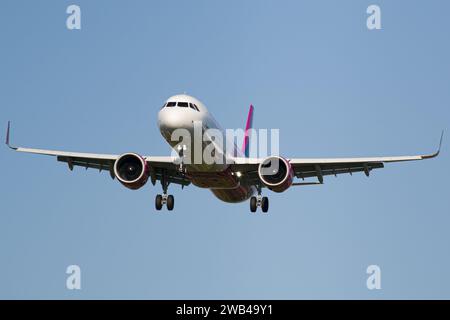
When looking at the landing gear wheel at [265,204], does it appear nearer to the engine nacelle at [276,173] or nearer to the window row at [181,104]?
the engine nacelle at [276,173]

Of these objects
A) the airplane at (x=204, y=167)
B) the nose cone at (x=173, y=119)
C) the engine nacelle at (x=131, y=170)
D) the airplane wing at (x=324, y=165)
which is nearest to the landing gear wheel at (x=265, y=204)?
the airplane at (x=204, y=167)

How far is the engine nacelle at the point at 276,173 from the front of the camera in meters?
46.4

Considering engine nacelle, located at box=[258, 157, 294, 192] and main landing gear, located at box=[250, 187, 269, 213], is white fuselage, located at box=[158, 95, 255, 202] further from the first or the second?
engine nacelle, located at box=[258, 157, 294, 192]

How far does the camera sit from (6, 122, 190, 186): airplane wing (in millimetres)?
47875

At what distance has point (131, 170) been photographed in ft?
155

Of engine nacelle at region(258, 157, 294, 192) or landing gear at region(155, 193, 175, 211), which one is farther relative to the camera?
landing gear at region(155, 193, 175, 211)

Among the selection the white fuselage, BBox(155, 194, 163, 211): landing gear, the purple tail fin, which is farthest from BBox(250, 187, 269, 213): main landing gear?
the purple tail fin

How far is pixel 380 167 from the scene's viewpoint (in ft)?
159

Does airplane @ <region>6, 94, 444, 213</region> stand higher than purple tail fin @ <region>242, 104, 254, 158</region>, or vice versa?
purple tail fin @ <region>242, 104, 254, 158</region>

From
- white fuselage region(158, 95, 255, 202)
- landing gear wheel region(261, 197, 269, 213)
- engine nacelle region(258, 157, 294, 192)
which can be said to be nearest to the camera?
white fuselage region(158, 95, 255, 202)

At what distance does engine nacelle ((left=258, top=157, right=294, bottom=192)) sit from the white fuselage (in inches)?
76.9

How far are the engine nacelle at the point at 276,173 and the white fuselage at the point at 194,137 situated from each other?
1.95 m

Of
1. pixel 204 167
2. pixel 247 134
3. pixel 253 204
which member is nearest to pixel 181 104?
pixel 204 167
